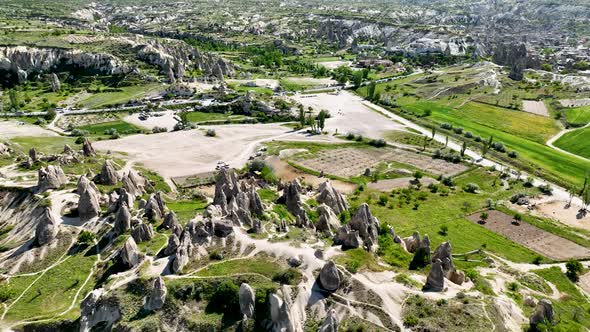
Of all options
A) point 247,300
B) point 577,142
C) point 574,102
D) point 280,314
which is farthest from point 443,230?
point 574,102

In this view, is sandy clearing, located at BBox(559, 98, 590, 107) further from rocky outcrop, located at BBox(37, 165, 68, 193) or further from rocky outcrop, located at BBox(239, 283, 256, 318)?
rocky outcrop, located at BBox(37, 165, 68, 193)

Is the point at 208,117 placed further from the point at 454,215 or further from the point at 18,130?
the point at 454,215

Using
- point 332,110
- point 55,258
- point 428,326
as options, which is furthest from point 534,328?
point 332,110

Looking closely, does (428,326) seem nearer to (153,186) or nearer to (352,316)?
(352,316)

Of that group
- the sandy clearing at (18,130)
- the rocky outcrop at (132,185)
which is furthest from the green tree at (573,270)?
the sandy clearing at (18,130)

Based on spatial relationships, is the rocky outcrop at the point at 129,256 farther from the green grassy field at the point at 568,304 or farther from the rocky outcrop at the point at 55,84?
the rocky outcrop at the point at 55,84
